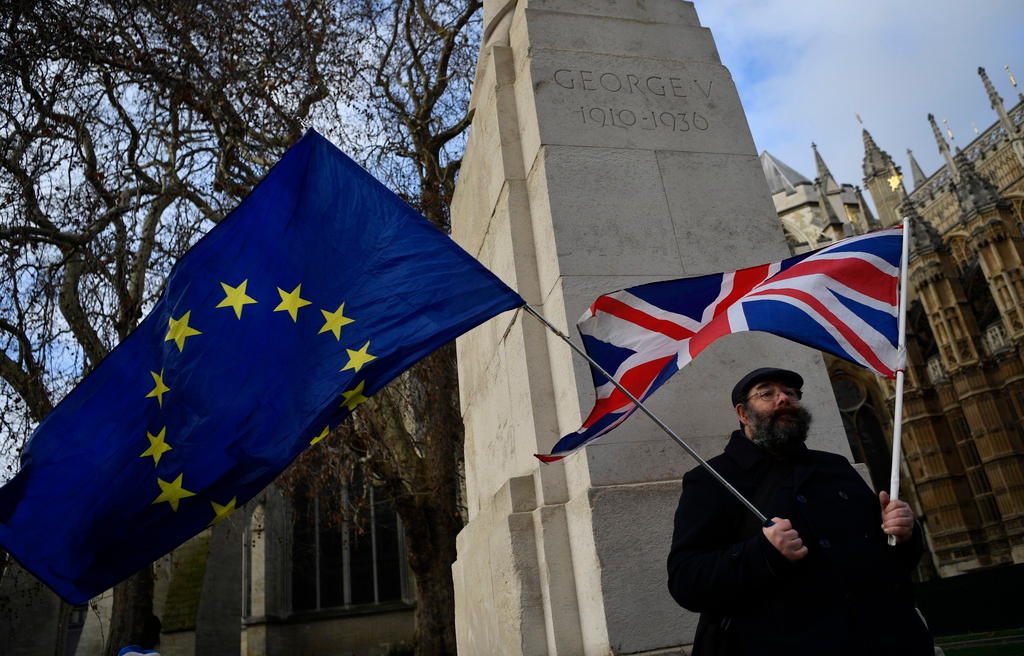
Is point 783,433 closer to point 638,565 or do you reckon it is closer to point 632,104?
point 638,565

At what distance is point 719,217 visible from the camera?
14.6 feet

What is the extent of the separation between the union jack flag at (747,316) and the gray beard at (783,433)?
0.57m

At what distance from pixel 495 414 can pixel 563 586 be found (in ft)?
5.27

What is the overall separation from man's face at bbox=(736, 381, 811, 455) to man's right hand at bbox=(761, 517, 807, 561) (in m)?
0.38

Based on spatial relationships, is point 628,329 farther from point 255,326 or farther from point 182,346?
point 182,346

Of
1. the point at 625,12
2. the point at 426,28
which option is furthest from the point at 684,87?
the point at 426,28

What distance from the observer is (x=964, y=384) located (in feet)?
106

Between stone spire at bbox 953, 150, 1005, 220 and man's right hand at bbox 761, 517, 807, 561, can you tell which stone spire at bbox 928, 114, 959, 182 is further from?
man's right hand at bbox 761, 517, 807, 561

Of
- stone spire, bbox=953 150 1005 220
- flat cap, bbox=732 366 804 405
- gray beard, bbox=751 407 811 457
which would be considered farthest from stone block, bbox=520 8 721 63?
stone spire, bbox=953 150 1005 220

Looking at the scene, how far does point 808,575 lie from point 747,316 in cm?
120

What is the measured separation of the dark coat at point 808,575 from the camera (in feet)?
6.66

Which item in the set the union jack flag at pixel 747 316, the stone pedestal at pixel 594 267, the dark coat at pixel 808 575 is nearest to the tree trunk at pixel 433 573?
the stone pedestal at pixel 594 267

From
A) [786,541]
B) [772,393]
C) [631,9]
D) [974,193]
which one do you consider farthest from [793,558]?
[974,193]

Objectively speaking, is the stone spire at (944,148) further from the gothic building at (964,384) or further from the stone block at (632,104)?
the stone block at (632,104)
